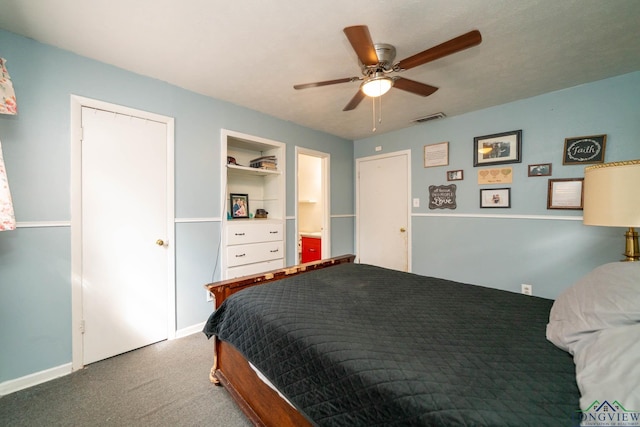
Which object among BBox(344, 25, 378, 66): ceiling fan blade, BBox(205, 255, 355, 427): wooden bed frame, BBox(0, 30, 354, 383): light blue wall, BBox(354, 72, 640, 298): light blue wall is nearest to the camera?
BBox(205, 255, 355, 427): wooden bed frame

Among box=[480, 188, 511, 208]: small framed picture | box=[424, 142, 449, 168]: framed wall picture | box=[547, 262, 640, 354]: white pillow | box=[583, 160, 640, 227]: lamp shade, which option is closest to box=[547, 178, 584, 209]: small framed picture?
box=[480, 188, 511, 208]: small framed picture

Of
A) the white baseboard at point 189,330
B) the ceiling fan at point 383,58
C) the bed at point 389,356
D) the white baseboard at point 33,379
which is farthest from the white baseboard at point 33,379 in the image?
the ceiling fan at point 383,58

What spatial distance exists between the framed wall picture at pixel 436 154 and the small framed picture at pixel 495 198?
23.4 inches

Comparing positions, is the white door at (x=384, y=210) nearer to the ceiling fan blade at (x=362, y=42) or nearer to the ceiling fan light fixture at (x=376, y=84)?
the ceiling fan light fixture at (x=376, y=84)

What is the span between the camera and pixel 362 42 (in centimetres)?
133

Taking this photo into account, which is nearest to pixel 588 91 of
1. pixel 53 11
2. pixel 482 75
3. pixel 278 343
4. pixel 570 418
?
pixel 482 75

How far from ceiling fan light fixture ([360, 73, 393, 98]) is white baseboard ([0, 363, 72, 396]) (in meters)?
2.97

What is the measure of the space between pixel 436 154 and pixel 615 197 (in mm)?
1823

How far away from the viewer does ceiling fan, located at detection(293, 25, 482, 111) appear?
1263 millimetres

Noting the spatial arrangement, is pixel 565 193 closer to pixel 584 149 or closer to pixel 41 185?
pixel 584 149

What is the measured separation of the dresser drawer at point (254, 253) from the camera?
264 cm

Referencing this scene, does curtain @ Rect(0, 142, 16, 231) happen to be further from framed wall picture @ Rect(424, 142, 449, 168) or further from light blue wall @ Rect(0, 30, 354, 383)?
framed wall picture @ Rect(424, 142, 449, 168)

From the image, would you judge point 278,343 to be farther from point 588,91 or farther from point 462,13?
A: point 588,91

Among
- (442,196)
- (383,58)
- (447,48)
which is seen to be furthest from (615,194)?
(383,58)
